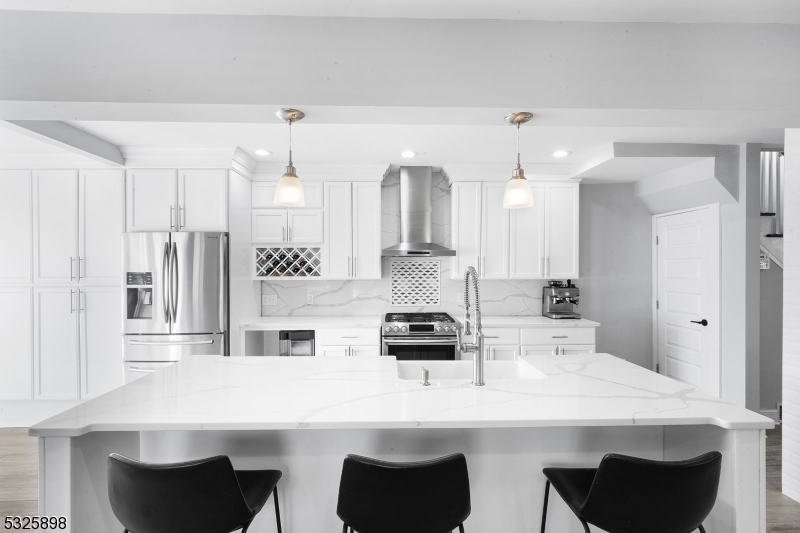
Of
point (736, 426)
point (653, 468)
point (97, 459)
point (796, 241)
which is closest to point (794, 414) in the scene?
point (796, 241)

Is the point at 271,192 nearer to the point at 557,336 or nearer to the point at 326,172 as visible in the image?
the point at 326,172

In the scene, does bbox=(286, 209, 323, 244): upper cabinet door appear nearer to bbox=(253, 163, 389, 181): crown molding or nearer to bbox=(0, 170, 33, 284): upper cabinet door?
bbox=(253, 163, 389, 181): crown molding

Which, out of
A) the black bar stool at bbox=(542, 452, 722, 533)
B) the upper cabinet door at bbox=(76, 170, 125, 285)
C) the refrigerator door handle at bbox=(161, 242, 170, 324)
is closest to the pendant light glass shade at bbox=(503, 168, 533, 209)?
the black bar stool at bbox=(542, 452, 722, 533)

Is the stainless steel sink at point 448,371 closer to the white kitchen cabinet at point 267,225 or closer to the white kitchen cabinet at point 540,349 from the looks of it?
the white kitchen cabinet at point 540,349

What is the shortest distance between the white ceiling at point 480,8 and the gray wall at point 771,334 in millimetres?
2878

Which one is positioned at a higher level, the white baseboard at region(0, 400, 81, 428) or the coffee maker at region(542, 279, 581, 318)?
the coffee maker at region(542, 279, 581, 318)

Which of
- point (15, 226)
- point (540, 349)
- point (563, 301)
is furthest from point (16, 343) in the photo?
point (563, 301)

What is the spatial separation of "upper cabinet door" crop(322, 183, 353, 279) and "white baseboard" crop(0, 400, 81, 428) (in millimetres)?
2486

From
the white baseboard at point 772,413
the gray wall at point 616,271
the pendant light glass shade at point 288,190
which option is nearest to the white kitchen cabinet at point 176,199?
the pendant light glass shade at point 288,190

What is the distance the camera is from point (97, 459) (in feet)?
5.12

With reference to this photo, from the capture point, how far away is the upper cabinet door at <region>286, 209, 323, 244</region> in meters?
3.96

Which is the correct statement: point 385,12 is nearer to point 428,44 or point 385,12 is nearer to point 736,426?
point 428,44

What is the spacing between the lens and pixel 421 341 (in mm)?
3590

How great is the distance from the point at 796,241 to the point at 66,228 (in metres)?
5.33
